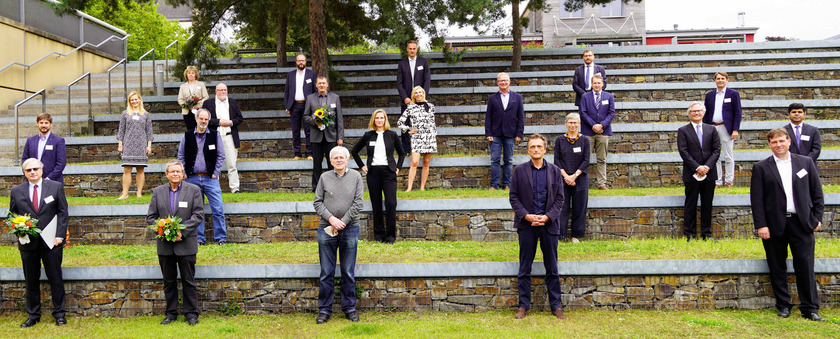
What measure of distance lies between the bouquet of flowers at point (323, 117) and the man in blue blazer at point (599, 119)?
142 inches

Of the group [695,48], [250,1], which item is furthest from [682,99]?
[250,1]

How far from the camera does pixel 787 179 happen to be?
655 centimetres

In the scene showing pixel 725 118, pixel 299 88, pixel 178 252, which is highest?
pixel 299 88

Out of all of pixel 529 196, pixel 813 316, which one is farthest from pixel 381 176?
pixel 813 316

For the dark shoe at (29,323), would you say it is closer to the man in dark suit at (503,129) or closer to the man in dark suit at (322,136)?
the man in dark suit at (322,136)

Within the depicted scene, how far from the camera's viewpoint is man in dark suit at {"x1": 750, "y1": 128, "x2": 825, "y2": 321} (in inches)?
252

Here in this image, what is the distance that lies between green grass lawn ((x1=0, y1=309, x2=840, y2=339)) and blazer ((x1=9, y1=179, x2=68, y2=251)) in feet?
3.09

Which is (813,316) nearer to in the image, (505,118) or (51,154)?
(505,118)

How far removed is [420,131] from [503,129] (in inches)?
47.3

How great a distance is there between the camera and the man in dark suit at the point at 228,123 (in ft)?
32.7

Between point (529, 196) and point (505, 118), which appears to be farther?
point (505, 118)

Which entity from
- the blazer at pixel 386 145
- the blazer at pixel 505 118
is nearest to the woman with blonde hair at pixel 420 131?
the blazer at pixel 386 145

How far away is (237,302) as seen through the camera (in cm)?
698

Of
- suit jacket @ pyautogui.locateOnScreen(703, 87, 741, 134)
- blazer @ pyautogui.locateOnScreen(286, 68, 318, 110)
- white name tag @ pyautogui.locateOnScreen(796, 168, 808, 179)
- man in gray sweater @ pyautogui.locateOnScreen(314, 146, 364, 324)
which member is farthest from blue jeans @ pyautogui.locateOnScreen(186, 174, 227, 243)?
suit jacket @ pyautogui.locateOnScreen(703, 87, 741, 134)
